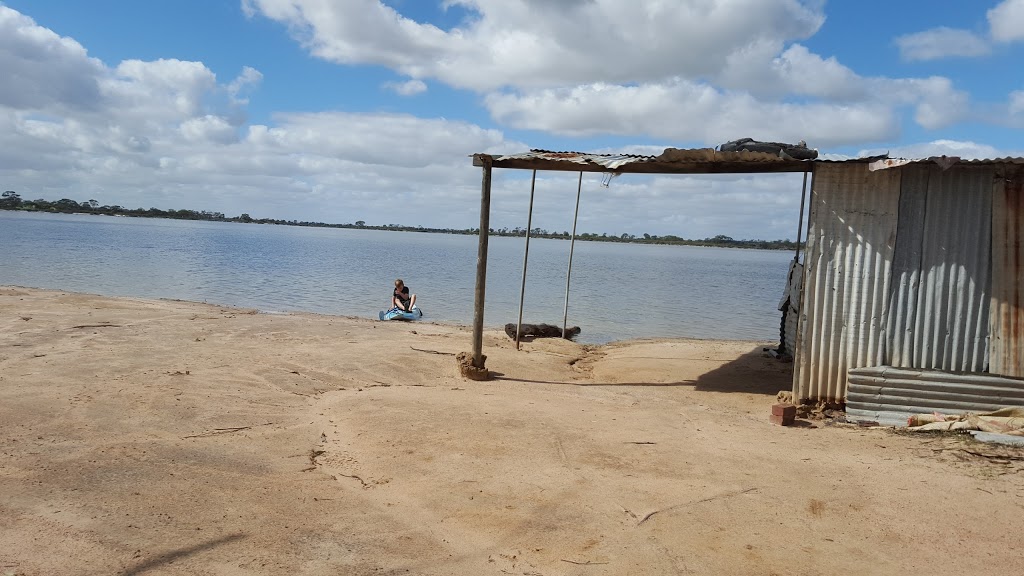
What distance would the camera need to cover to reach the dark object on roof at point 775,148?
7.59 metres

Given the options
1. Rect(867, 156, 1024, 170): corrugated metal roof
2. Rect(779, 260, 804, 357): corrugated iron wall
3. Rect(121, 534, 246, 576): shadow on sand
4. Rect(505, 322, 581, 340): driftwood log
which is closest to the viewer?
Rect(121, 534, 246, 576): shadow on sand

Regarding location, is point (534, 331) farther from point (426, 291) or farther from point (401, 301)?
point (426, 291)

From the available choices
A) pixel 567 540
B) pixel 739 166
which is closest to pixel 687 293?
pixel 739 166

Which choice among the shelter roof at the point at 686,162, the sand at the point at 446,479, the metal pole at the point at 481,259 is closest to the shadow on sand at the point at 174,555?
the sand at the point at 446,479

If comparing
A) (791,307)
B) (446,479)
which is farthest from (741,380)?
(446,479)

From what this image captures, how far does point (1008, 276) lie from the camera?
683 centimetres

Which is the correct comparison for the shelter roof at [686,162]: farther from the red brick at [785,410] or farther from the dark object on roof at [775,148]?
the red brick at [785,410]

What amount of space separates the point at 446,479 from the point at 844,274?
506 centimetres

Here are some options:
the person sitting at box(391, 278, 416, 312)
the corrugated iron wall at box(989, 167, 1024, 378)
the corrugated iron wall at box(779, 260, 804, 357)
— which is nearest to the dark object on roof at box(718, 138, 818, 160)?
the corrugated iron wall at box(989, 167, 1024, 378)

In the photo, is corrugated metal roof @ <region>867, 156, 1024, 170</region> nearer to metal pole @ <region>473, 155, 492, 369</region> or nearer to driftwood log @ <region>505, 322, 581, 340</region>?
metal pole @ <region>473, 155, 492, 369</region>

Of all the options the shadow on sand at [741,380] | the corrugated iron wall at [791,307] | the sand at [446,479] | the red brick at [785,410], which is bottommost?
the sand at [446,479]

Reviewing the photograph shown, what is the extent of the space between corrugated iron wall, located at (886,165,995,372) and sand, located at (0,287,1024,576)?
3.43ft

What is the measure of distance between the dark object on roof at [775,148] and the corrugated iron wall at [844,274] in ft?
0.75

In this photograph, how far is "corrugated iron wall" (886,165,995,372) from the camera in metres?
6.93
